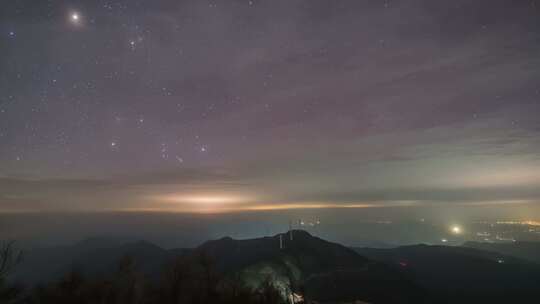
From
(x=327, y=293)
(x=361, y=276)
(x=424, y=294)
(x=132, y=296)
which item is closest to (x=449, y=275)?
(x=424, y=294)

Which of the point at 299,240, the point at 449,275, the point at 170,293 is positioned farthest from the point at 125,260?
the point at 449,275

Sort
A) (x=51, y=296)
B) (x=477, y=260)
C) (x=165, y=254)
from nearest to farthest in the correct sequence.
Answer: (x=51, y=296)
(x=477, y=260)
(x=165, y=254)

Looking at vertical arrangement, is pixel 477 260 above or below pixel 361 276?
below

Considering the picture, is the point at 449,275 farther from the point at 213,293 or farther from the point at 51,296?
the point at 51,296

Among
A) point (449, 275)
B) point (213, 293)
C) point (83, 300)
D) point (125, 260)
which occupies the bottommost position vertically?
point (449, 275)

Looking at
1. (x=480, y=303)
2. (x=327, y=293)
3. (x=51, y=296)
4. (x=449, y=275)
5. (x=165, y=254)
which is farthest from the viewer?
(x=165, y=254)

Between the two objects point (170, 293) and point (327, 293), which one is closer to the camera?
point (170, 293)
